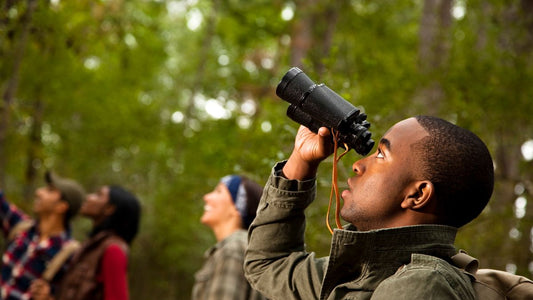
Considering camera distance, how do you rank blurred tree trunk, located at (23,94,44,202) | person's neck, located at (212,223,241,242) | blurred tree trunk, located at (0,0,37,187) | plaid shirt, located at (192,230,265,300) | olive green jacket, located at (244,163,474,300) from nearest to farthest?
olive green jacket, located at (244,163,474,300)
plaid shirt, located at (192,230,265,300)
person's neck, located at (212,223,241,242)
blurred tree trunk, located at (0,0,37,187)
blurred tree trunk, located at (23,94,44,202)

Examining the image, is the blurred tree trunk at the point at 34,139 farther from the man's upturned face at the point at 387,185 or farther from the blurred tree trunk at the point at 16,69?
the man's upturned face at the point at 387,185

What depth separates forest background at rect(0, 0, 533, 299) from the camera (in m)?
5.76

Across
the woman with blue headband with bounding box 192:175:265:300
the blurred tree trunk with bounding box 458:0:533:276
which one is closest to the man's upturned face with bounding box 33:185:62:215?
the woman with blue headband with bounding box 192:175:265:300

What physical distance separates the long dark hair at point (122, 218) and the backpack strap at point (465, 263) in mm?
3983

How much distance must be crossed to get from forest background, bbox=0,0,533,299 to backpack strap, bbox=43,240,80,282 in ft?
3.00

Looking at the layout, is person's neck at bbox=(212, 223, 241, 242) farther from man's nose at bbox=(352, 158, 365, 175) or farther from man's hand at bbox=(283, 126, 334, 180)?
man's nose at bbox=(352, 158, 365, 175)

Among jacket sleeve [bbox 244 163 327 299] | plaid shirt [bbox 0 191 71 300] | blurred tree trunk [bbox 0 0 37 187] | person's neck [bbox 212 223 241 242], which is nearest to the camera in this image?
jacket sleeve [bbox 244 163 327 299]

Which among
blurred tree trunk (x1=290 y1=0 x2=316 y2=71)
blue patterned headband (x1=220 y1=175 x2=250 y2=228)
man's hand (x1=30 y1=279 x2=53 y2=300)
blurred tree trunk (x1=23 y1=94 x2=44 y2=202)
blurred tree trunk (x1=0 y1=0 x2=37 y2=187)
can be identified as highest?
blurred tree trunk (x1=290 y1=0 x2=316 y2=71)

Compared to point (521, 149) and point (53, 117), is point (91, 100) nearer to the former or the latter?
point (53, 117)

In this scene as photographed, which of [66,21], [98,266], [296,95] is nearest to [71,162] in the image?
[66,21]

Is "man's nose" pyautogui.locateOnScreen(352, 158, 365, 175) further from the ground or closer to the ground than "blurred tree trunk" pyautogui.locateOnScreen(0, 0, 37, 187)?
closer to the ground

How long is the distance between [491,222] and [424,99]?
1.87m

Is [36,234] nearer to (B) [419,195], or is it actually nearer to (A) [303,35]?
(B) [419,195]

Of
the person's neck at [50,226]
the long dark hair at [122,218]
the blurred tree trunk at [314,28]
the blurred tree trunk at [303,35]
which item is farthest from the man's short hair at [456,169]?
the blurred tree trunk at [303,35]
